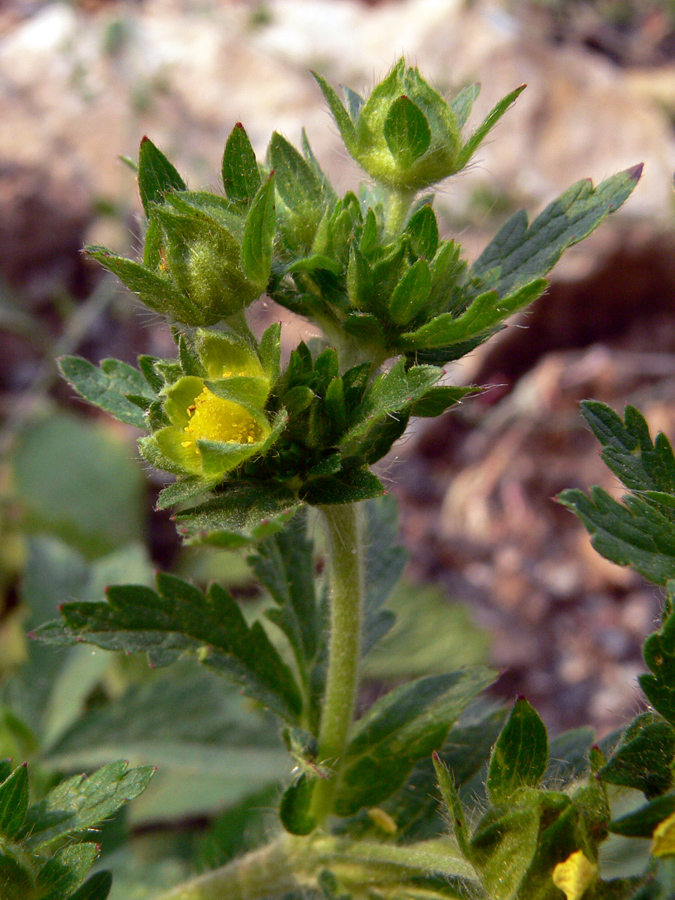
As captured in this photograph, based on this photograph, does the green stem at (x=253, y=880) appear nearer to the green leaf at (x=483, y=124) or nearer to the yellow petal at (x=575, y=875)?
the yellow petal at (x=575, y=875)

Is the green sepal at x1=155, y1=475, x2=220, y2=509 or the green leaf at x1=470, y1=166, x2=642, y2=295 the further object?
the green leaf at x1=470, y1=166, x2=642, y2=295

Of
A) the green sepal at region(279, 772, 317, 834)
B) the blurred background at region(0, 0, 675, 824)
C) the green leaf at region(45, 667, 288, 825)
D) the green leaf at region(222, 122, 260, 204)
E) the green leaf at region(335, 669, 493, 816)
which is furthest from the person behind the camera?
the blurred background at region(0, 0, 675, 824)

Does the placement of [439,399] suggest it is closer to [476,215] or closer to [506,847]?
[506,847]

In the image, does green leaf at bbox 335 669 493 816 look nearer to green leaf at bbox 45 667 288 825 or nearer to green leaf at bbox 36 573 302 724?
green leaf at bbox 36 573 302 724

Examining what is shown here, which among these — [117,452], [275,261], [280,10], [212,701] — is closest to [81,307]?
[117,452]

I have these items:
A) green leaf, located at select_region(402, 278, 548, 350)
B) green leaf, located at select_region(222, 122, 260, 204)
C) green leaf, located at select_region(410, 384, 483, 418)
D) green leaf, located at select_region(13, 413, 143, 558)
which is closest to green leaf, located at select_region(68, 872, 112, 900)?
green leaf, located at select_region(410, 384, 483, 418)

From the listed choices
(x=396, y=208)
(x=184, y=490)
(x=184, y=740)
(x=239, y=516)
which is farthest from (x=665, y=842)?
(x=184, y=740)
